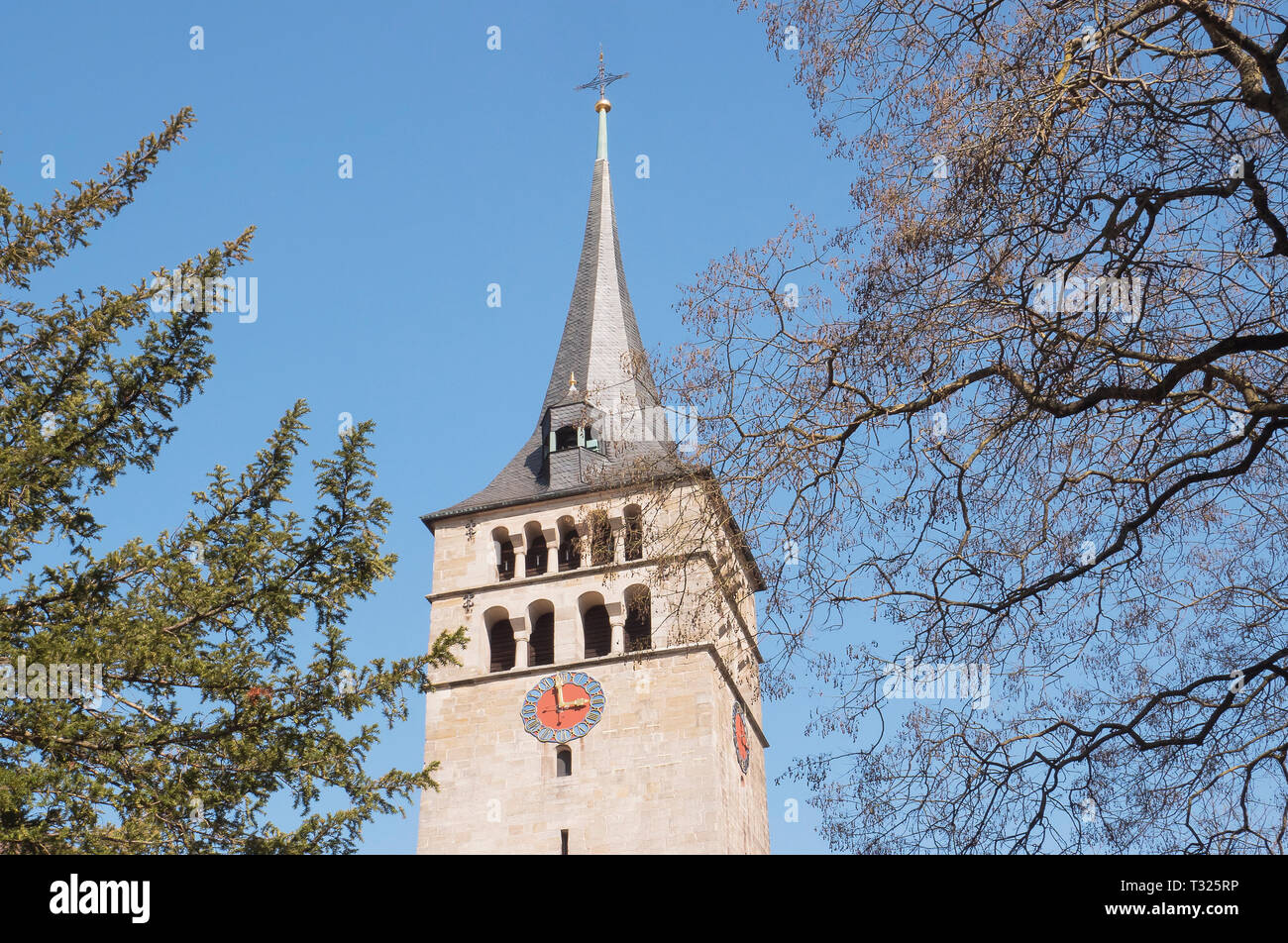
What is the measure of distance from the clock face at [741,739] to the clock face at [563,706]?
415 centimetres

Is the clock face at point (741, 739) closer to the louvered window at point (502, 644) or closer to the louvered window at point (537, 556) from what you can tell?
the louvered window at point (502, 644)

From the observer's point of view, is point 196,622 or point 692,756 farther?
point 692,756

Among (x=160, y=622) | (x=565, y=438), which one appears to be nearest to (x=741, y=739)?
(x=565, y=438)

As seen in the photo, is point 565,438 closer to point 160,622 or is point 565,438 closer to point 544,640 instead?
point 544,640

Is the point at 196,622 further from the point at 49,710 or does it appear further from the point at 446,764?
the point at 446,764

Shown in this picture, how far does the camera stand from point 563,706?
3706 cm

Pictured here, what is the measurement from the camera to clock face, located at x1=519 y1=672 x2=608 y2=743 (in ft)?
120

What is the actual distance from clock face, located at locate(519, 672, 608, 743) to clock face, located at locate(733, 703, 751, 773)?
4147 millimetres

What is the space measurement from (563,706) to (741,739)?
5.42 metres
